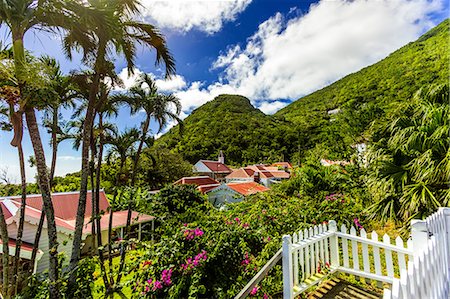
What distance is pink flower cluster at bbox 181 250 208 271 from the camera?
2.99 metres

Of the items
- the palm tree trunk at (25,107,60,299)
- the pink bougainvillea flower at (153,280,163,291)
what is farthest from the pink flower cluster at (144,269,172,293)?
the palm tree trunk at (25,107,60,299)

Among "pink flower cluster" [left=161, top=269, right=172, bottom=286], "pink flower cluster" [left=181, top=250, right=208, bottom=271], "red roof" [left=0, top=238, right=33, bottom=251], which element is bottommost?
"red roof" [left=0, top=238, right=33, bottom=251]

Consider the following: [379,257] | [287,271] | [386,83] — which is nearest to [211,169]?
[386,83]

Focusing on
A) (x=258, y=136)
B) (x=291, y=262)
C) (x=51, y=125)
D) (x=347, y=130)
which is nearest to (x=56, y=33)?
(x=51, y=125)

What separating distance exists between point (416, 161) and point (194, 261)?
12.7ft

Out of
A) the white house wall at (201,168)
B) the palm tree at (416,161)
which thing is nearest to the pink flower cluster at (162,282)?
the palm tree at (416,161)

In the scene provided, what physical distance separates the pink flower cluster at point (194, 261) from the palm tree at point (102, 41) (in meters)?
2.21

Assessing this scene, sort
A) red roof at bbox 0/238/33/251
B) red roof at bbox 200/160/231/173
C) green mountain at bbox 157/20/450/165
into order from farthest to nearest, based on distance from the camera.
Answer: red roof at bbox 200/160/231/173 < green mountain at bbox 157/20/450/165 < red roof at bbox 0/238/33/251

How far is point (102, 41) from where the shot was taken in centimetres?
493

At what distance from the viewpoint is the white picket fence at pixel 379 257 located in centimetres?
188

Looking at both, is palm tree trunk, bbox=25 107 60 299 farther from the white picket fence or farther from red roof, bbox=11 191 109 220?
red roof, bbox=11 191 109 220

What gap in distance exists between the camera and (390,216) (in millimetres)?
4238

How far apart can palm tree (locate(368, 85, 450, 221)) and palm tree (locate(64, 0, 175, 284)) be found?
517 cm

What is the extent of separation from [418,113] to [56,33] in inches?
266
